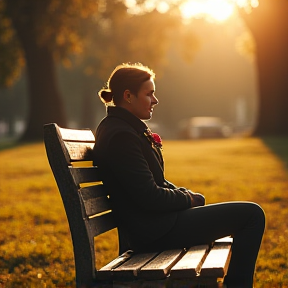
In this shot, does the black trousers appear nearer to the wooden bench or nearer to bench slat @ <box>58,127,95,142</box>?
the wooden bench

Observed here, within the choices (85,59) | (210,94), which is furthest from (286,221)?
(210,94)

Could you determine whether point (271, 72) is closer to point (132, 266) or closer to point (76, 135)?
point (76, 135)

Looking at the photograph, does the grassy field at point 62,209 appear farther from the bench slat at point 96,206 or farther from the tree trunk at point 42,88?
the tree trunk at point 42,88

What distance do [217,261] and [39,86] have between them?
Answer: 32704 mm

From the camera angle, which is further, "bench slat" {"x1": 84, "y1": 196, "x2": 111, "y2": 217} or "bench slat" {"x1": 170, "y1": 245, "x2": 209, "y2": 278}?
"bench slat" {"x1": 84, "y1": 196, "x2": 111, "y2": 217}

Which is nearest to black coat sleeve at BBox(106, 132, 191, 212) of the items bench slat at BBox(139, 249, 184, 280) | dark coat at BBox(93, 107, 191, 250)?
dark coat at BBox(93, 107, 191, 250)

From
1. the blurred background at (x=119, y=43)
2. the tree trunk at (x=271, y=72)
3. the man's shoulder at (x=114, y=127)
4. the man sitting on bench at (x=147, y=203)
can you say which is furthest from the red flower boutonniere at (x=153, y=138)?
the tree trunk at (x=271, y=72)

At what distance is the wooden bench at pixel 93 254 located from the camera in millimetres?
3605

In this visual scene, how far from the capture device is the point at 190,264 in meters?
3.67

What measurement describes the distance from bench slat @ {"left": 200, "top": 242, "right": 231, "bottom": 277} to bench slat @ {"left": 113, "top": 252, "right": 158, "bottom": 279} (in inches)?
12.7

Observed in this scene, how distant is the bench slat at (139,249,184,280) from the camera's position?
3.60m

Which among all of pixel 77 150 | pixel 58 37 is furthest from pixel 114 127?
pixel 58 37

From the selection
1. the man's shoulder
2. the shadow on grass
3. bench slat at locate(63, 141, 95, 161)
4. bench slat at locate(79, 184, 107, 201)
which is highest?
the man's shoulder

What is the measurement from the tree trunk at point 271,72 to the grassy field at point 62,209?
8.02m
